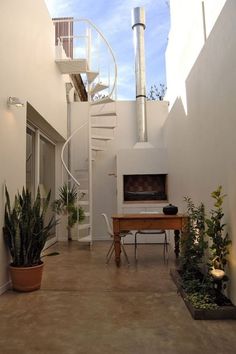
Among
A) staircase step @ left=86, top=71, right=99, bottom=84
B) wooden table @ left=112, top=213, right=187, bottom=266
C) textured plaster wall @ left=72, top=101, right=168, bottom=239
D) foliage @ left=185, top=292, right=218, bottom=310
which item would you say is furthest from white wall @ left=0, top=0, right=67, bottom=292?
textured plaster wall @ left=72, top=101, right=168, bottom=239

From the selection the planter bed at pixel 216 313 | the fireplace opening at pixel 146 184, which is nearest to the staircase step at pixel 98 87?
the fireplace opening at pixel 146 184

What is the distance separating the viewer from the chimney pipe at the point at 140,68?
7703 millimetres

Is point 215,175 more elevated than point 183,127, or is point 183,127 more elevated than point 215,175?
point 183,127

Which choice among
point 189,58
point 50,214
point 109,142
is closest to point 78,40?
point 109,142

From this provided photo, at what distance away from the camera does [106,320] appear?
8.68ft

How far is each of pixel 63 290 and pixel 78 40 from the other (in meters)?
5.82

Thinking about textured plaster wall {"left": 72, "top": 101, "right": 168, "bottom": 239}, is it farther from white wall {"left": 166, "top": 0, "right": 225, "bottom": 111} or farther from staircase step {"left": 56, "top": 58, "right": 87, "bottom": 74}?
white wall {"left": 166, "top": 0, "right": 225, "bottom": 111}

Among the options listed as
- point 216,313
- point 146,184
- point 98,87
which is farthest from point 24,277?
point 98,87

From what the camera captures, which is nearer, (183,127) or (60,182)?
(183,127)

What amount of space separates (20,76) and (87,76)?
3052 mm

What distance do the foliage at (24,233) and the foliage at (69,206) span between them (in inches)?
126

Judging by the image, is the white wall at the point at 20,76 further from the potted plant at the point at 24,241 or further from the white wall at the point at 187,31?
the white wall at the point at 187,31

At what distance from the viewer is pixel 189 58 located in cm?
466

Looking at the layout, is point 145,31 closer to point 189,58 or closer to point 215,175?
point 189,58
